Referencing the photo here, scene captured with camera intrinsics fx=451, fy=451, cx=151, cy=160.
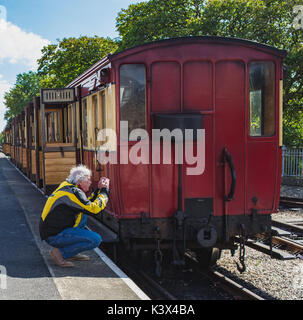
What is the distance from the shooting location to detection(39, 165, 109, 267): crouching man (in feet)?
18.9

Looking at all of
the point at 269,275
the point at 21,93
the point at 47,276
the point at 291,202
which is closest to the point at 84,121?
the point at 47,276

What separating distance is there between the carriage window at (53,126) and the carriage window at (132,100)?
565 centimetres

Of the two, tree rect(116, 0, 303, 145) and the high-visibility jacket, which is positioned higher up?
tree rect(116, 0, 303, 145)

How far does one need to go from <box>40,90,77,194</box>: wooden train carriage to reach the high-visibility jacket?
414 cm

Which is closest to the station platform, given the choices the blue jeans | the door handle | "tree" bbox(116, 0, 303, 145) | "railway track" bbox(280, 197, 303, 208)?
the blue jeans

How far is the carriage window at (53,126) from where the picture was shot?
39.3ft

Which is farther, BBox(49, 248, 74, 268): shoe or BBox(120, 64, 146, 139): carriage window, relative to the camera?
BBox(120, 64, 146, 139): carriage window

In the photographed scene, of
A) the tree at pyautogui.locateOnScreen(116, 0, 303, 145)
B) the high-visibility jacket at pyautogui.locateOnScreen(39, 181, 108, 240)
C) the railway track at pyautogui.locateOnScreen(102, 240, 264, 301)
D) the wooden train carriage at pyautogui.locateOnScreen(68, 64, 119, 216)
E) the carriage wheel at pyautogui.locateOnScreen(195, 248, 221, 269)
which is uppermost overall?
the tree at pyautogui.locateOnScreen(116, 0, 303, 145)

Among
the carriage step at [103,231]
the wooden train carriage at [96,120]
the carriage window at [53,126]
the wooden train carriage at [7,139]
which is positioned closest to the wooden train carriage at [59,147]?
the carriage window at [53,126]

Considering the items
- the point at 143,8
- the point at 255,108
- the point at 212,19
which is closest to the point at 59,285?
the point at 255,108

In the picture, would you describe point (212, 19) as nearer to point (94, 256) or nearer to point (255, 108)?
point (255, 108)

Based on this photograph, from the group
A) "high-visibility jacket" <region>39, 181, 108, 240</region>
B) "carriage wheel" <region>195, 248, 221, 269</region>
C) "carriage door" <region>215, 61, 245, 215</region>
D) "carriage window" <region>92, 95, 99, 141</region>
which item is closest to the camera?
"high-visibility jacket" <region>39, 181, 108, 240</region>

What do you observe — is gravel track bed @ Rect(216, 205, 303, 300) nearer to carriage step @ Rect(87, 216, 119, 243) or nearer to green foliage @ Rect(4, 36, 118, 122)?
carriage step @ Rect(87, 216, 119, 243)

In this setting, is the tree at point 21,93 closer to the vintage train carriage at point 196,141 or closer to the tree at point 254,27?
the tree at point 254,27
